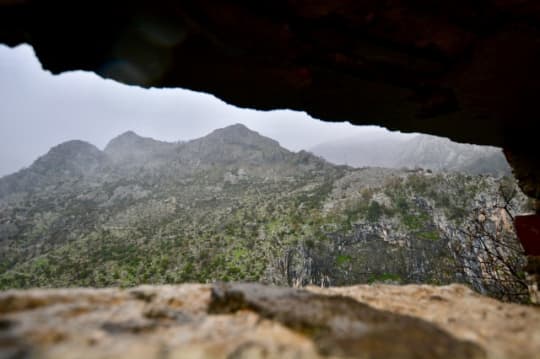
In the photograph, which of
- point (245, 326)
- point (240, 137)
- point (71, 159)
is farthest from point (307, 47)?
point (71, 159)

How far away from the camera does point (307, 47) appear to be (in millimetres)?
2463

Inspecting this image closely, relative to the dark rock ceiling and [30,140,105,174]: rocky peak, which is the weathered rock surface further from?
[30,140,105,174]: rocky peak

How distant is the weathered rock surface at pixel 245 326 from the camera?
1.26 m

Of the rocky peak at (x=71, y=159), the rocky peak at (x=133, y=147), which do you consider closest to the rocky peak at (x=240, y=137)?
the rocky peak at (x=133, y=147)

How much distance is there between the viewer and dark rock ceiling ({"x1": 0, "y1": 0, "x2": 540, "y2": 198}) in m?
2.09

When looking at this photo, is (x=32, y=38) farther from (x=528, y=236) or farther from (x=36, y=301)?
(x=528, y=236)

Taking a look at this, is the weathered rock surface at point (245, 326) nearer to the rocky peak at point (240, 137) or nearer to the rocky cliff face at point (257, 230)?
the rocky cliff face at point (257, 230)

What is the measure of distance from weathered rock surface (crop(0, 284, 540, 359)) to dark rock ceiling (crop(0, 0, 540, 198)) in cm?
199

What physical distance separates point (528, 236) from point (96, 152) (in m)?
88.9

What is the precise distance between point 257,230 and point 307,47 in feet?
70.6

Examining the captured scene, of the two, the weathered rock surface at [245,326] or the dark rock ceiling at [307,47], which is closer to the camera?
the weathered rock surface at [245,326]

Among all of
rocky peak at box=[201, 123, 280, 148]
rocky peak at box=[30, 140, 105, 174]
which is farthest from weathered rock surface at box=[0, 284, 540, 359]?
rocky peak at box=[30, 140, 105, 174]

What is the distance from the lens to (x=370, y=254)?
20.8m

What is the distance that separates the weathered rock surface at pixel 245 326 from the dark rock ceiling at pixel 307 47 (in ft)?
6.52
